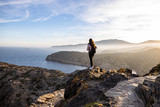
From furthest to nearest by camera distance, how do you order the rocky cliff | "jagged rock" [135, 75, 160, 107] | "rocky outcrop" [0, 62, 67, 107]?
"rocky outcrop" [0, 62, 67, 107], the rocky cliff, "jagged rock" [135, 75, 160, 107]

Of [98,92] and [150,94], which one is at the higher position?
[150,94]

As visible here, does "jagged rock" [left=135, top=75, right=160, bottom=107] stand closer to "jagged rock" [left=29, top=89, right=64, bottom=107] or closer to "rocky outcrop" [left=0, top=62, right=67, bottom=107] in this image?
"jagged rock" [left=29, top=89, right=64, bottom=107]

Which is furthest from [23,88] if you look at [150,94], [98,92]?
[150,94]

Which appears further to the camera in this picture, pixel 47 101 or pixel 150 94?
pixel 47 101

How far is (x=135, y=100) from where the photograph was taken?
20.7 ft

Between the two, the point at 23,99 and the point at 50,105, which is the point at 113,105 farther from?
the point at 23,99

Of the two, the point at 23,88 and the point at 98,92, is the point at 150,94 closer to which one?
the point at 98,92

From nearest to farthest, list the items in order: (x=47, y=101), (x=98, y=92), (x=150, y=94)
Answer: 1. (x=150, y=94)
2. (x=98, y=92)
3. (x=47, y=101)

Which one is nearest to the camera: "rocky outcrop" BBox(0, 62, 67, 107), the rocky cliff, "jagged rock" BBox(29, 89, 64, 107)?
the rocky cliff

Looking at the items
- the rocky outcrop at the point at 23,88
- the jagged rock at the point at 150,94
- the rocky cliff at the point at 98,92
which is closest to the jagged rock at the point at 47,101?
the rocky cliff at the point at 98,92

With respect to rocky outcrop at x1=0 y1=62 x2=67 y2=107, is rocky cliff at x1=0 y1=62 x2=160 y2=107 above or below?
above

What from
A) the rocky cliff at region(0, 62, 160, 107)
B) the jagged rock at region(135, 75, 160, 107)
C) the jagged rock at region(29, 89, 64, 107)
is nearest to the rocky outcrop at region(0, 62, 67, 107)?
the rocky cliff at region(0, 62, 160, 107)

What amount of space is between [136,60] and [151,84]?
196 m

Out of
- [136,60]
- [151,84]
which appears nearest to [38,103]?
[151,84]
